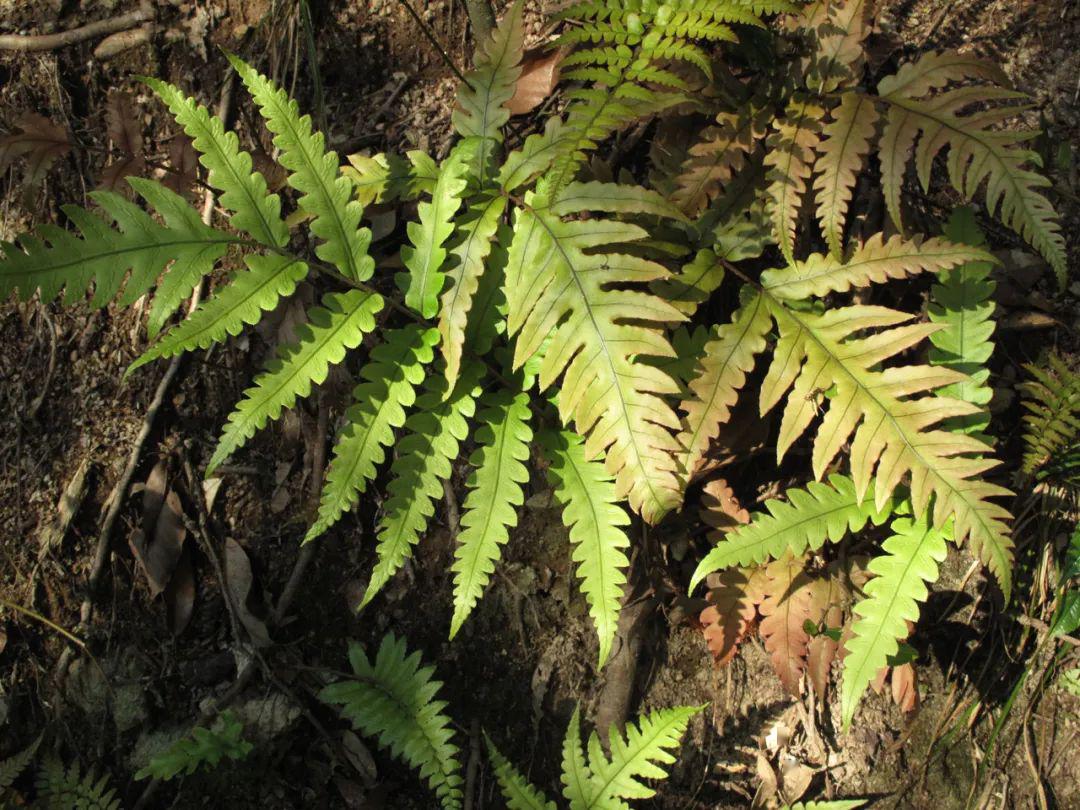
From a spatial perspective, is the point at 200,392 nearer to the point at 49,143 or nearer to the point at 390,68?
the point at 49,143

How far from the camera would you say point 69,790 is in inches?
136

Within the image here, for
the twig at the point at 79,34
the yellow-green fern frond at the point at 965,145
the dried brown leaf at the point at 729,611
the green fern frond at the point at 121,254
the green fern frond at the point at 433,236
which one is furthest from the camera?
the twig at the point at 79,34

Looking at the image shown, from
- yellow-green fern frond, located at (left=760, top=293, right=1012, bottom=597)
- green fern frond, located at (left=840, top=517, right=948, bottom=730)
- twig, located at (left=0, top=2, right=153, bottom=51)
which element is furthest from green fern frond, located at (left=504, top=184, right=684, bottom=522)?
twig, located at (left=0, top=2, right=153, bottom=51)

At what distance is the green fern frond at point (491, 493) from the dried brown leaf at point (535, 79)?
4.06 feet

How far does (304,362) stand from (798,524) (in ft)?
5.87

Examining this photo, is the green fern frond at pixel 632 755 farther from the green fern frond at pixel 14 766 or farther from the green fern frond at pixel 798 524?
the green fern frond at pixel 14 766

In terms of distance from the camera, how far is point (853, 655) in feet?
9.25

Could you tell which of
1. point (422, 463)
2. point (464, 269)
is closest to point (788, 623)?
point (422, 463)

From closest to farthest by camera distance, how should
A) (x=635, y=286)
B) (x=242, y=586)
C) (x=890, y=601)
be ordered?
(x=890, y=601)
(x=635, y=286)
(x=242, y=586)

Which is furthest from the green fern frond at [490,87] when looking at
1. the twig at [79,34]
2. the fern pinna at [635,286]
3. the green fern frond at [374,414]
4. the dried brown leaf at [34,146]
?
the twig at [79,34]

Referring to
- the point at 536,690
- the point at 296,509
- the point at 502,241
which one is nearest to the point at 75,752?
the point at 296,509

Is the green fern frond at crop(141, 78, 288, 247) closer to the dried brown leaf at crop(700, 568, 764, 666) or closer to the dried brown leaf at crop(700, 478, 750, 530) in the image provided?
the dried brown leaf at crop(700, 478, 750, 530)

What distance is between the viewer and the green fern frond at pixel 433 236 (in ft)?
9.01

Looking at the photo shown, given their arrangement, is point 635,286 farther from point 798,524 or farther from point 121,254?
point 121,254
